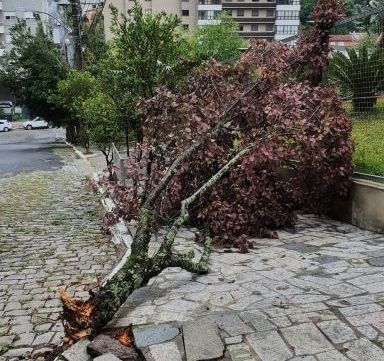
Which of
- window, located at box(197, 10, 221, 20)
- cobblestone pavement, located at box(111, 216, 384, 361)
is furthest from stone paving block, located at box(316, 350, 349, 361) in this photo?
window, located at box(197, 10, 221, 20)

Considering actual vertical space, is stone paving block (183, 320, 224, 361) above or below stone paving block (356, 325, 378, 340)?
below

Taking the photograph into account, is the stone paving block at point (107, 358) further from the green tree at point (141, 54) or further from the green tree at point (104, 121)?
the green tree at point (104, 121)

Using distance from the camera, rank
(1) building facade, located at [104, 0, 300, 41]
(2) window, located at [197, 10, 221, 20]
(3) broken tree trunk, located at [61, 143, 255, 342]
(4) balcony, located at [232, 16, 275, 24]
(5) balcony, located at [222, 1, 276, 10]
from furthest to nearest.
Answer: (4) balcony, located at [232, 16, 275, 24]
(5) balcony, located at [222, 1, 276, 10]
(1) building facade, located at [104, 0, 300, 41]
(2) window, located at [197, 10, 221, 20]
(3) broken tree trunk, located at [61, 143, 255, 342]

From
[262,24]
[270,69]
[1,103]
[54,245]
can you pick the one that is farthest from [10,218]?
[262,24]

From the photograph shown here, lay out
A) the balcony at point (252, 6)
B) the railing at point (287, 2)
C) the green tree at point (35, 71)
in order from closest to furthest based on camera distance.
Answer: the green tree at point (35, 71) → the railing at point (287, 2) → the balcony at point (252, 6)

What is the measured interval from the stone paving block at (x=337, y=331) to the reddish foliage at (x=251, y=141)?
2.26 meters

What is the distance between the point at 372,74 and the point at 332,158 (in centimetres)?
138

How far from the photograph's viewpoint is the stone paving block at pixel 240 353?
3.24 m

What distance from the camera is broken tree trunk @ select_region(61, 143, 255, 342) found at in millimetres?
3730

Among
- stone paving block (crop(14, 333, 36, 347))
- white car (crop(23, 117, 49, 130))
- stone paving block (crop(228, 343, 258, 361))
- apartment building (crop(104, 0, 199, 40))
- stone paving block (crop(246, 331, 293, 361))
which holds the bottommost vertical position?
white car (crop(23, 117, 49, 130))

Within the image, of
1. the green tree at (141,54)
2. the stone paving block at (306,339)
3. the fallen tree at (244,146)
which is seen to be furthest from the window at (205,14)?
the stone paving block at (306,339)

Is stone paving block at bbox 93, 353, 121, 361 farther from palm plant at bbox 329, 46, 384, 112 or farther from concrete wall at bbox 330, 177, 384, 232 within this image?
palm plant at bbox 329, 46, 384, 112

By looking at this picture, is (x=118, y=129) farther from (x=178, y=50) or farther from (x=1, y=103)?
(x=1, y=103)

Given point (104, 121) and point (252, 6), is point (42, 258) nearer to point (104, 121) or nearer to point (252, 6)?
point (104, 121)
